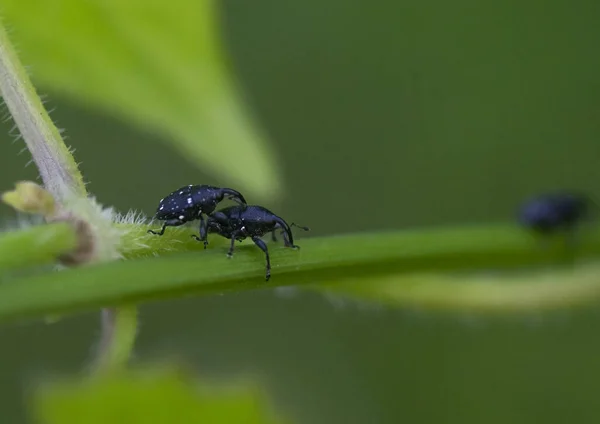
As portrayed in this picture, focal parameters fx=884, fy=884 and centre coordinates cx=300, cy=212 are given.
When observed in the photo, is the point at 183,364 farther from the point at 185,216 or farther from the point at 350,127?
the point at 350,127

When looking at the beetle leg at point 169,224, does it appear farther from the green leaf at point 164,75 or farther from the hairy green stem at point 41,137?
the green leaf at point 164,75

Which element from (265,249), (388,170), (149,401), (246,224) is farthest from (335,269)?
(388,170)

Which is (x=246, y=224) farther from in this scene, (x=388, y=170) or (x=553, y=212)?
(x=388, y=170)

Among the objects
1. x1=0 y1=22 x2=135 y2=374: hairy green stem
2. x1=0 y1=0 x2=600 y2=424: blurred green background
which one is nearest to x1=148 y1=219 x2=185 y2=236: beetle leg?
x1=0 y1=22 x2=135 y2=374: hairy green stem

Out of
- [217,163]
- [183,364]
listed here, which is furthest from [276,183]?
[183,364]

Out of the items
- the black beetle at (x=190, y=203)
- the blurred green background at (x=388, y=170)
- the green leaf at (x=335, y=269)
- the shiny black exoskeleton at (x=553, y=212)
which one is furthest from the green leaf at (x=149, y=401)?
the blurred green background at (x=388, y=170)
